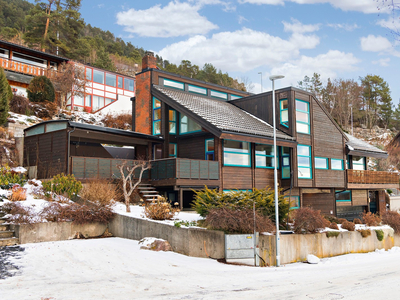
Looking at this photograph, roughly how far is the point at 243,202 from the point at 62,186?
831 cm

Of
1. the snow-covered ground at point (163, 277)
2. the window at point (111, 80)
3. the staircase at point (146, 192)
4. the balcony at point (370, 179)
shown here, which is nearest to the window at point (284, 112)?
the balcony at point (370, 179)

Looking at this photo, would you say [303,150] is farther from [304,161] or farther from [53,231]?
[53,231]

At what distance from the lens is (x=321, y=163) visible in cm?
2531

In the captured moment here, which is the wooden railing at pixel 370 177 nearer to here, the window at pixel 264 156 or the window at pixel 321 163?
the window at pixel 321 163

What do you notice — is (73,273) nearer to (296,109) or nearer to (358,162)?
(296,109)

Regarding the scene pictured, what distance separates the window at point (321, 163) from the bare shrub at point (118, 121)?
1975 centimetres

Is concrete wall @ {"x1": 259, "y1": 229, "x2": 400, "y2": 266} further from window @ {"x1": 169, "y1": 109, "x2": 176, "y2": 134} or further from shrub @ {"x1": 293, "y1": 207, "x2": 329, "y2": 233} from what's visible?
window @ {"x1": 169, "y1": 109, "x2": 176, "y2": 134}

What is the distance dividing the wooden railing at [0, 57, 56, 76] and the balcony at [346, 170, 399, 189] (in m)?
30.7

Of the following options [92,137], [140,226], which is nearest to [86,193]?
[140,226]

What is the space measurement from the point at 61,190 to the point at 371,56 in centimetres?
1383

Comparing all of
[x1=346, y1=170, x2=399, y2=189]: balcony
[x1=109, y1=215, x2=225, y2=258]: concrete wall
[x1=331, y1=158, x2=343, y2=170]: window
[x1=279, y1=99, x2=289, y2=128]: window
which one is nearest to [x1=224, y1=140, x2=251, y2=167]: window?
[x1=279, y1=99, x2=289, y2=128]: window

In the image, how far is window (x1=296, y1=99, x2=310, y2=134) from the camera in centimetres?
2417

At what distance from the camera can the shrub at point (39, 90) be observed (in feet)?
112

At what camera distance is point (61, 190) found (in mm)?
16922
